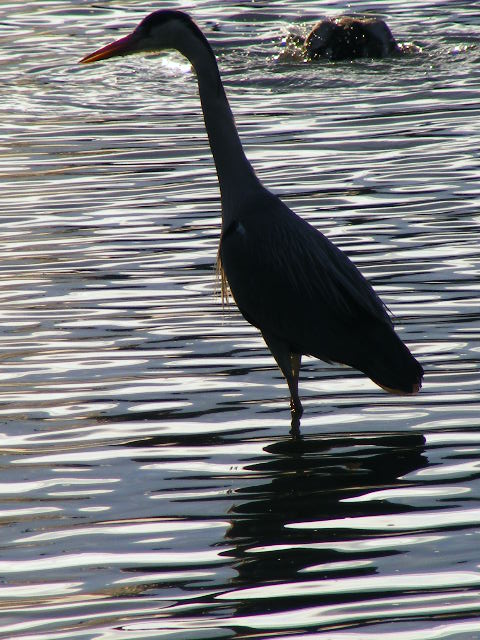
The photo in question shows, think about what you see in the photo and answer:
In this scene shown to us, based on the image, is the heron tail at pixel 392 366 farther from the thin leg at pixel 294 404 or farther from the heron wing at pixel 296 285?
the thin leg at pixel 294 404

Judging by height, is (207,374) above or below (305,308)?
below

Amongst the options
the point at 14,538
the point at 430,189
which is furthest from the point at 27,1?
the point at 14,538

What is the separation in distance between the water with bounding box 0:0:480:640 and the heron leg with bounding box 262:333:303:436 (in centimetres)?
9

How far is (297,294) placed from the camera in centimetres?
689

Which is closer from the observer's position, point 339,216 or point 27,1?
point 339,216

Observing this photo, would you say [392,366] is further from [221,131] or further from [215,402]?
[221,131]

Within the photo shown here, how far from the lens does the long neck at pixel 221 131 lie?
7406mm

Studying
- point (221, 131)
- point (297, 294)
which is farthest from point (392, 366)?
point (221, 131)

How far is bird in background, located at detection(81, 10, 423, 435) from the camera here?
21.8 ft

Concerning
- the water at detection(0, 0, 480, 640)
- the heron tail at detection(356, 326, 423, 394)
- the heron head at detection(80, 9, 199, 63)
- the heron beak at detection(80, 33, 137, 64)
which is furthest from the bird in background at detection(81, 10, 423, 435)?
the heron beak at detection(80, 33, 137, 64)

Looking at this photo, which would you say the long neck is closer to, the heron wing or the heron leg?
the heron wing

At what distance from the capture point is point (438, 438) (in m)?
6.36

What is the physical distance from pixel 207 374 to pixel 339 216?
3325 mm

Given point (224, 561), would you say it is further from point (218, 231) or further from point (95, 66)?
Answer: point (95, 66)
